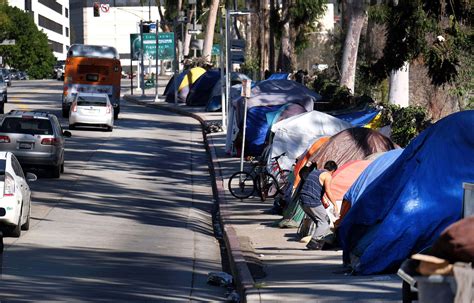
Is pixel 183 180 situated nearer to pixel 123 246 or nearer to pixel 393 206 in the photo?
pixel 123 246

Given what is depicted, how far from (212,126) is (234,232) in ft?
94.2

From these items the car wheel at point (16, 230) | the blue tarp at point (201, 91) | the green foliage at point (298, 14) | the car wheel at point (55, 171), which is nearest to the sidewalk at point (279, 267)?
the car wheel at point (16, 230)

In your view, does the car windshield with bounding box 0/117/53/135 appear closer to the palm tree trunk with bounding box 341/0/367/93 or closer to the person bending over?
the palm tree trunk with bounding box 341/0/367/93

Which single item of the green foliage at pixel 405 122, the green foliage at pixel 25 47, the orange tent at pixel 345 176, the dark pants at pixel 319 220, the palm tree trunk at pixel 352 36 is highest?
the palm tree trunk at pixel 352 36

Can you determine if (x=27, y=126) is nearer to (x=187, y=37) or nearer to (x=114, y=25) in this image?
(x=187, y=37)

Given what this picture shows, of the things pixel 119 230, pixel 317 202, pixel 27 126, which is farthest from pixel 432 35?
pixel 27 126

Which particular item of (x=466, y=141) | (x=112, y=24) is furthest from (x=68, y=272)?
(x=112, y=24)

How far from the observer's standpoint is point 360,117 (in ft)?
100

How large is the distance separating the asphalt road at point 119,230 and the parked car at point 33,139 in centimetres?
70

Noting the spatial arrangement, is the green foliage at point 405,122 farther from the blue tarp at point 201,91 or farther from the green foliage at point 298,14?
the blue tarp at point 201,91

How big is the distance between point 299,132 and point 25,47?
366 feet

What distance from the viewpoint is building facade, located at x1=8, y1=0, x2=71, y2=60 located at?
510ft

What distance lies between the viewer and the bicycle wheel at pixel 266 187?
88.7ft

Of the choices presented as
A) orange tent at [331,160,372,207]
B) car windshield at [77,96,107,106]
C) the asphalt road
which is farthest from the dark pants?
car windshield at [77,96,107,106]
